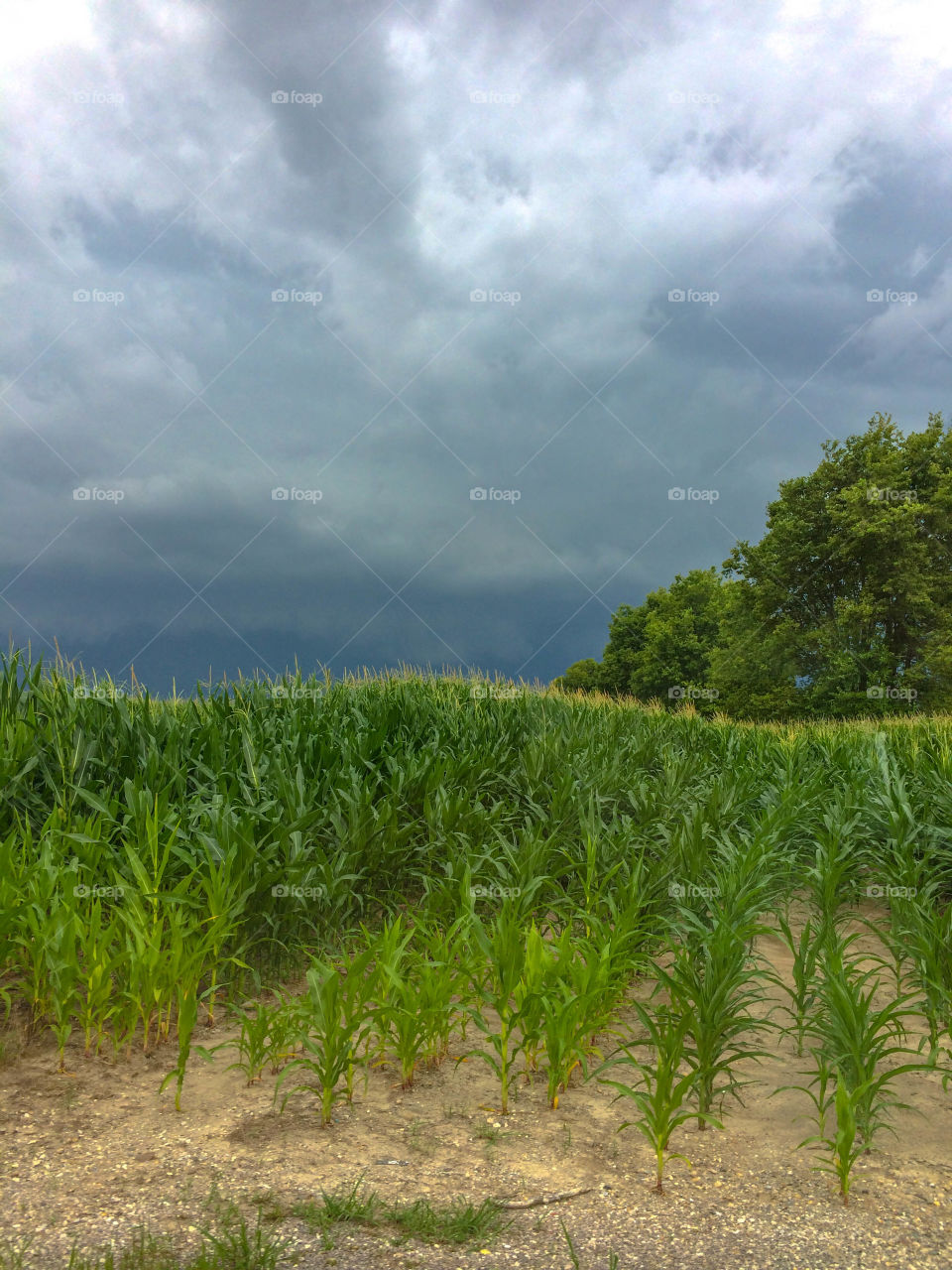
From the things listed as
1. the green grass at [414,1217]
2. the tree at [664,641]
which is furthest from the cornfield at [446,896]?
the tree at [664,641]

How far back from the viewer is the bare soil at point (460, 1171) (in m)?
3.04

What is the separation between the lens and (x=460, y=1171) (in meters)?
3.46

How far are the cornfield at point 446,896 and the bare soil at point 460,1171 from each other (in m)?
0.15

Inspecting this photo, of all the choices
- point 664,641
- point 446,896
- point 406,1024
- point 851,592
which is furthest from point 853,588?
point 406,1024

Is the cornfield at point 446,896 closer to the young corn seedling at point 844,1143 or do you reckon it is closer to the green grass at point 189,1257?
the young corn seedling at point 844,1143

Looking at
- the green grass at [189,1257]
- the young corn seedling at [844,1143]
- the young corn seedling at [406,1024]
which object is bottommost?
the green grass at [189,1257]

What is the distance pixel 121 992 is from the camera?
14.8 ft

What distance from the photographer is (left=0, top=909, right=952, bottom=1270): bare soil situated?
120 inches

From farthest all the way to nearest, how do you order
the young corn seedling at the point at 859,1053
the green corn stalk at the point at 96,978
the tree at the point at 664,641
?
the tree at the point at 664,641 < the green corn stalk at the point at 96,978 < the young corn seedling at the point at 859,1053

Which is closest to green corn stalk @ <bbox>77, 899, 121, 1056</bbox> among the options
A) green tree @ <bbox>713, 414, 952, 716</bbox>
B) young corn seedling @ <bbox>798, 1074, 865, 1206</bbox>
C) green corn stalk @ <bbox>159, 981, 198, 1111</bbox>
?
green corn stalk @ <bbox>159, 981, 198, 1111</bbox>

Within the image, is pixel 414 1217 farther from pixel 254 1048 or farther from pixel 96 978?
pixel 96 978

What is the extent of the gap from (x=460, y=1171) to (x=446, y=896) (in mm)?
2412

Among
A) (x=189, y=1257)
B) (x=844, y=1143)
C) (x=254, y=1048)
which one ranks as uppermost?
(x=254, y=1048)

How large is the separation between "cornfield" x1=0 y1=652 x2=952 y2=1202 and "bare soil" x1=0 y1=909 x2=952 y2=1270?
152 millimetres
